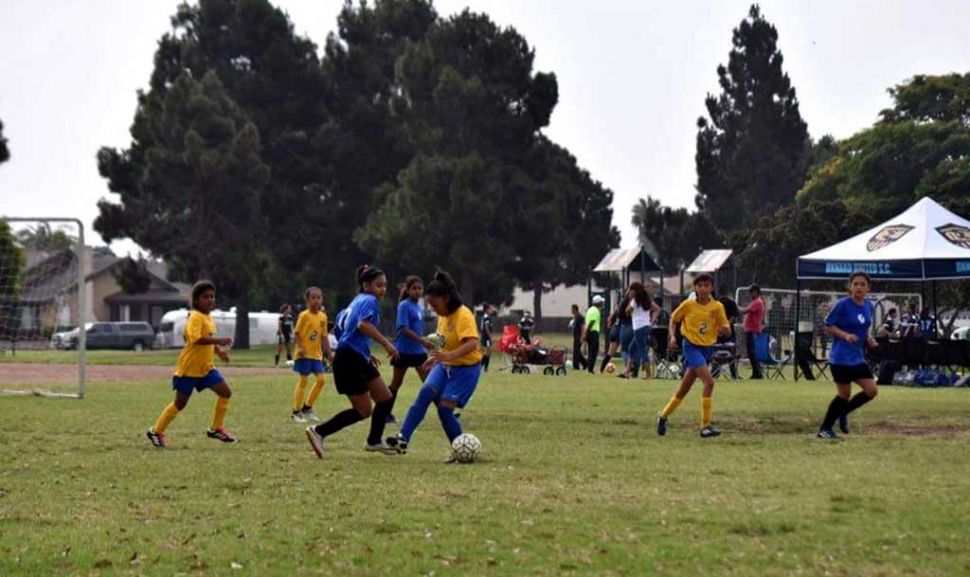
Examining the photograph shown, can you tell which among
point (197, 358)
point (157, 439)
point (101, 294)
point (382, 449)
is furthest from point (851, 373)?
point (101, 294)

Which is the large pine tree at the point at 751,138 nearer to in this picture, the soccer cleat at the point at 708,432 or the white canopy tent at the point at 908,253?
the white canopy tent at the point at 908,253

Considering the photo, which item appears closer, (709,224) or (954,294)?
(954,294)

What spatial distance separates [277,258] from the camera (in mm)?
69562

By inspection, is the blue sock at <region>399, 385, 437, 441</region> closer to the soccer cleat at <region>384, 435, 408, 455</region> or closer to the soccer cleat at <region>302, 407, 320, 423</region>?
the soccer cleat at <region>384, 435, 408, 455</region>

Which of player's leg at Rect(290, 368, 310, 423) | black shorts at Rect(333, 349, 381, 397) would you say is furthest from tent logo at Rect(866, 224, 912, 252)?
black shorts at Rect(333, 349, 381, 397)

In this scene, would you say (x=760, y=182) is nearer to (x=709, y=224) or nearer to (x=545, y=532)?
(x=709, y=224)

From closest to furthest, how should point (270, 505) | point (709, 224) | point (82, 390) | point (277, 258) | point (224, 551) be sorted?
point (224, 551) < point (270, 505) < point (82, 390) < point (277, 258) < point (709, 224)

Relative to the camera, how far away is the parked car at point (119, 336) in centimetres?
7319

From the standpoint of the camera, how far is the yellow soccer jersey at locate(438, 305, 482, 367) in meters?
13.1

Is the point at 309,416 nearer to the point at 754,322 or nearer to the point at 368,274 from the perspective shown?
the point at 368,274

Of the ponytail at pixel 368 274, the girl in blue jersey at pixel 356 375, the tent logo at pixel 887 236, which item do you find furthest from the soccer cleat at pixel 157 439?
the tent logo at pixel 887 236

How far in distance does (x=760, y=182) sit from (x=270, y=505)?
88.6 m

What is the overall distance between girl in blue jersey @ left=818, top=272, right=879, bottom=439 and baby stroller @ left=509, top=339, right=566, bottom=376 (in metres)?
19.1

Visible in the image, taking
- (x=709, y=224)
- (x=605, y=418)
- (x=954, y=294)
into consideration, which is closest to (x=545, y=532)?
(x=605, y=418)
